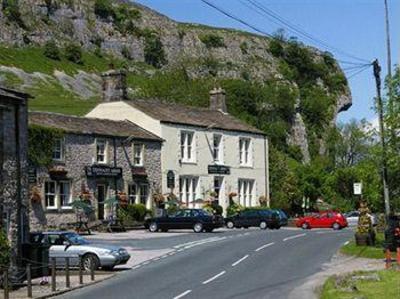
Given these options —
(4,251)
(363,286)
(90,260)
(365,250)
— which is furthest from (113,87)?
(363,286)

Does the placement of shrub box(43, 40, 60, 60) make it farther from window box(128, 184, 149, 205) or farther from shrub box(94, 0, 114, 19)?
window box(128, 184, 149, 205)

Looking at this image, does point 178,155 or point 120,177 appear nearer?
point 120,177

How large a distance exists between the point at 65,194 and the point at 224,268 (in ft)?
67.4

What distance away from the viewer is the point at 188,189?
5678cm

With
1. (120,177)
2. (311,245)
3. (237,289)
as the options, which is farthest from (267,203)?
(237,289)

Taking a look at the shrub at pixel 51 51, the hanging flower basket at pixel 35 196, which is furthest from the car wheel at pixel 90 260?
the shrub at pixel 51 51

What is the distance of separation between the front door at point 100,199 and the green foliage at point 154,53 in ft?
358

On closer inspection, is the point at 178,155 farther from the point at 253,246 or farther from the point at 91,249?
the point at 91,249

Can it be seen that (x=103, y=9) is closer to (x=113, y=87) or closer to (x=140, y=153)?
(x=113, y=87)

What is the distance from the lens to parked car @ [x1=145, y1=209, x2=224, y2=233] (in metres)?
45.9

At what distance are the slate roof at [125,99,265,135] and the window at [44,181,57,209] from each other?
447 inches

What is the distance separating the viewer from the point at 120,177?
5019 centimetres

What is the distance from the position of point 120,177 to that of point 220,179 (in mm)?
11339

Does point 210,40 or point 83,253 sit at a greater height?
point 210,40
